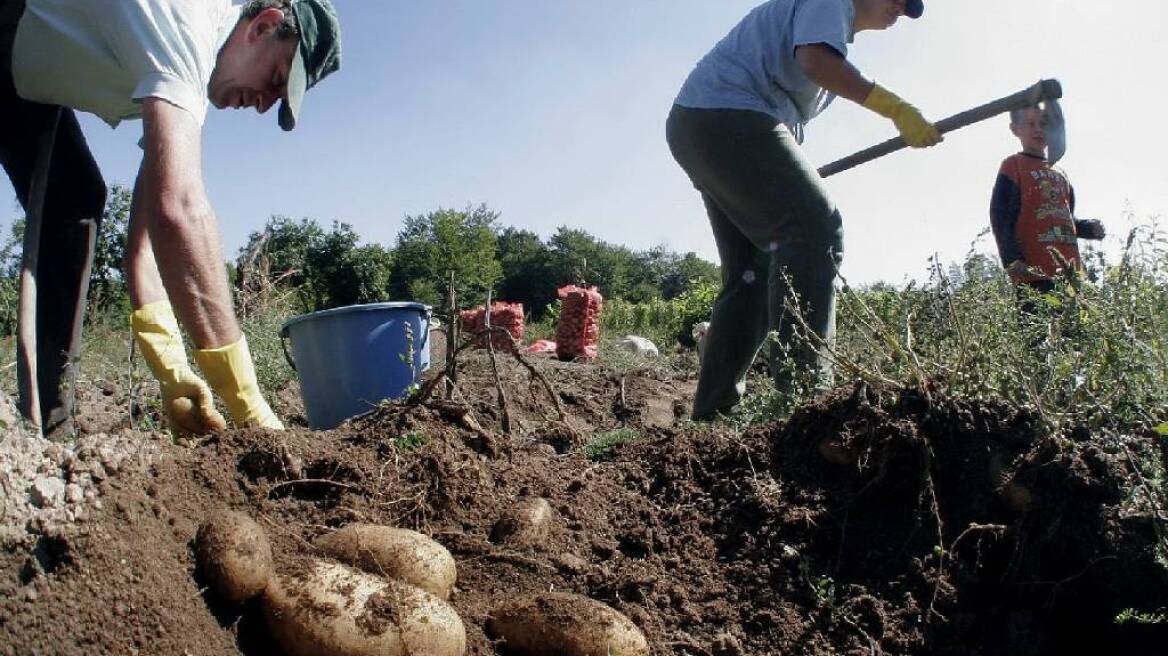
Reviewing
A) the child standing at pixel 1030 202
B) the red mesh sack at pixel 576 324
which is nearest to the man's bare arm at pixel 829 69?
the child standing at pixel 1030 202

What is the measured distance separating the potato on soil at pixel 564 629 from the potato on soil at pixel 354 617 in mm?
129

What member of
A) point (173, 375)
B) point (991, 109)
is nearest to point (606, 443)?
point (173, 375)

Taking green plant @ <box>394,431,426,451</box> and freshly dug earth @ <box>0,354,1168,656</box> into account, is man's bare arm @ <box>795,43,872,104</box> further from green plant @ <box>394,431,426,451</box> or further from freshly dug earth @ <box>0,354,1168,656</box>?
green plant @ <box>394,431,426,451</box>

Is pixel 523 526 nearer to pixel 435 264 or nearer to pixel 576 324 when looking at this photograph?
pixel 576 324

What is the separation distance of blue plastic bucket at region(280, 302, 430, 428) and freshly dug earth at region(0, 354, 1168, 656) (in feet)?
5.82

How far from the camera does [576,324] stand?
9266 mm

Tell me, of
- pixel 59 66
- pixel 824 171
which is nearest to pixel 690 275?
pixel 824 171

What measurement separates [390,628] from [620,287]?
27133 mm

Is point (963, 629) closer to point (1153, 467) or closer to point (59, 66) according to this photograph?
point (1153, 467)

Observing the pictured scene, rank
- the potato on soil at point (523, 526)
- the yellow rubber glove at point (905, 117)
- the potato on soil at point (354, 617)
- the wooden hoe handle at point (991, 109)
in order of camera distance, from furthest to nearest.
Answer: the wooden hoe handle at point (991, 109) < the yellow rubber glove at point (905, 117) < the potato on soil at point (523, 526) < the potato on soil at point (354, 617)

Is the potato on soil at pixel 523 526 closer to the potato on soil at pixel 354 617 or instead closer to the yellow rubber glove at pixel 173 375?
the potato on soil at pixel 354 617

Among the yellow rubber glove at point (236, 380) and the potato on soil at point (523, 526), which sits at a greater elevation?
the yellow rubber glove at point (236, 380)

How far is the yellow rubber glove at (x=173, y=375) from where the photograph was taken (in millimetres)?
2242

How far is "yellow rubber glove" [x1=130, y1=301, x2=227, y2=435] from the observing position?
2.24 meters
